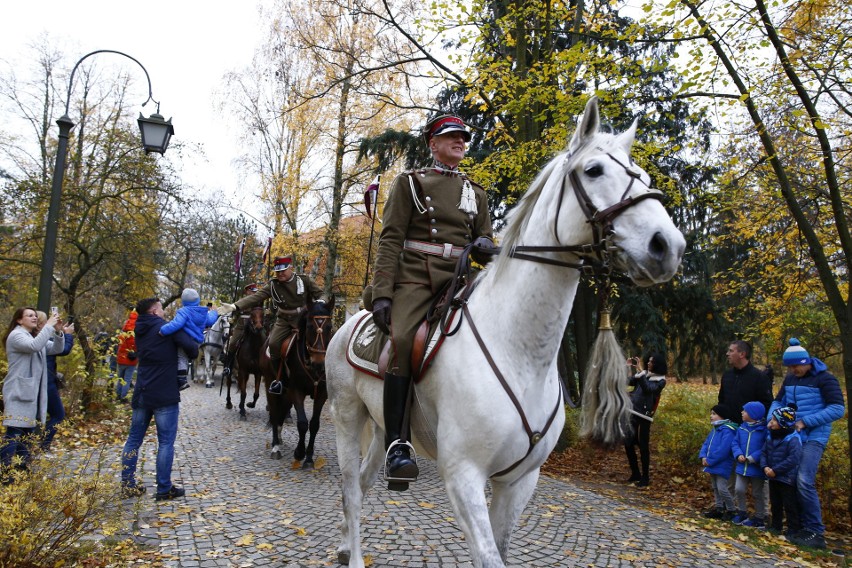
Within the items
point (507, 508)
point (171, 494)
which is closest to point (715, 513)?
point (507, 508)

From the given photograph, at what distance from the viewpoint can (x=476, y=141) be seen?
1354 centimetres

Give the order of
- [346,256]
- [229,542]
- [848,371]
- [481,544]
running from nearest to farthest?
[481,544]
[229,542]
[848,371]
[346,256]

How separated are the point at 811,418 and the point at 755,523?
1.44m

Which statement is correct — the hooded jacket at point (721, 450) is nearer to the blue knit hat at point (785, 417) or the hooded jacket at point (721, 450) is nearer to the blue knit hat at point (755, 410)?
the blue knit hat at point (755, 410)

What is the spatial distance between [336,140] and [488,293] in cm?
1837

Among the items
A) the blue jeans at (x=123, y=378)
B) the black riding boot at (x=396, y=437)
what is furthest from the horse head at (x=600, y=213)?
the blue jeans at (x=123, y=378)

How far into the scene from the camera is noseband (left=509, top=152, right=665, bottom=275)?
219 cm

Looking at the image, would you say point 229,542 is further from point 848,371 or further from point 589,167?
point 848,371

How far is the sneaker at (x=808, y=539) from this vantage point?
5609 mm

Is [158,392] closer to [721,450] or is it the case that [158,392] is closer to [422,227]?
[422,227]

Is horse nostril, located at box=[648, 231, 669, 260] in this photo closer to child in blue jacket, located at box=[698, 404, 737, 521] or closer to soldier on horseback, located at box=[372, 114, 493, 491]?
soldier on horseback, located at box=[372, 114, 493, 491]

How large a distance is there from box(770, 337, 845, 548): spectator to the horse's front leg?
16.8 feet

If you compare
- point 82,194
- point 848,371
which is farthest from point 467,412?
point 82,194

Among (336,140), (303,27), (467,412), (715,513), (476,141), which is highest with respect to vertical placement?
(303,27)
